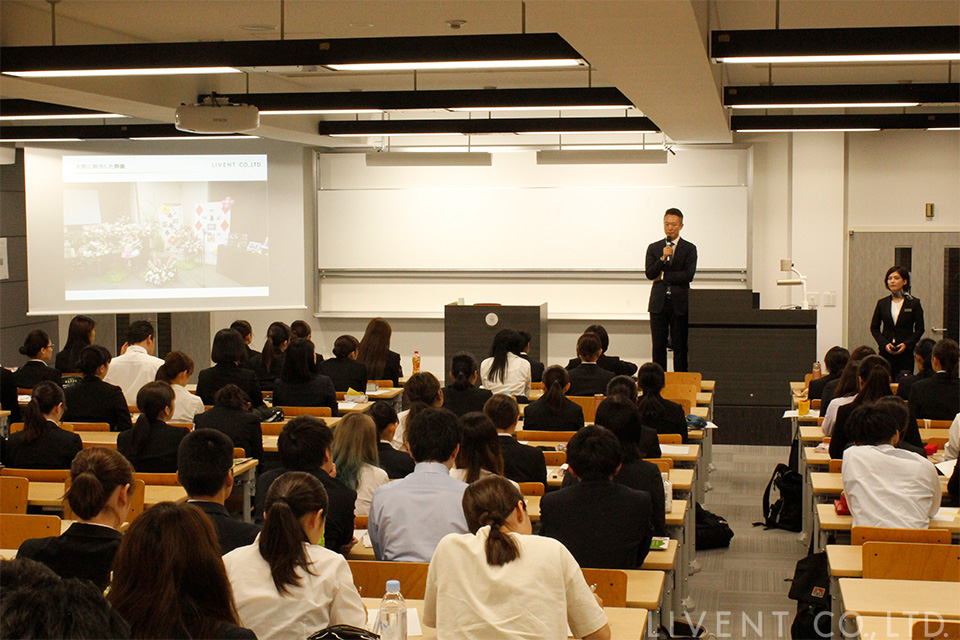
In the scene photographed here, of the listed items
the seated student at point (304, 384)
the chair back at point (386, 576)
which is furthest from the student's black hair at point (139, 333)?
the chair back at point (386, 576)

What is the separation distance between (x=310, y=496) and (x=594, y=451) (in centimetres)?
125

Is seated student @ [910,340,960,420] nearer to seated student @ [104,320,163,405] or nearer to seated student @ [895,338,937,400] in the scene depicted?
seated student @ [895,338,937,400]

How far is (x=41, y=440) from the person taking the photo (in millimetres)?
5461

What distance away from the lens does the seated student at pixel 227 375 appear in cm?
712

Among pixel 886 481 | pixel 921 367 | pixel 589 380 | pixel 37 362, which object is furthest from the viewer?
pixel 37 362

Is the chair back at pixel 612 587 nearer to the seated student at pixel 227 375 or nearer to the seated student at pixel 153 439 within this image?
the seated student at pixel 153 439

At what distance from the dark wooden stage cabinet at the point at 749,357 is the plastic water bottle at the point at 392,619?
7.53 meters

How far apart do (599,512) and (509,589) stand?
3.53 feet

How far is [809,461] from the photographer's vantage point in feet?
19.2

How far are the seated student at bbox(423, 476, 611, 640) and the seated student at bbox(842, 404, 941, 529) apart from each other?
2.03 meters

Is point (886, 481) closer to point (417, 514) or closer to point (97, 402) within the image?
point (417, 514)

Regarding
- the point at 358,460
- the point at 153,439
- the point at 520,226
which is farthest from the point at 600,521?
the point at 520,226

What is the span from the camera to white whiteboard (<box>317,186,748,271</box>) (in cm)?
1248

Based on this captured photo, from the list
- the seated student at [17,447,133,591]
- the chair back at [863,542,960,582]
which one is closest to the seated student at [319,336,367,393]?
the seated student at [17,447,133,591]
